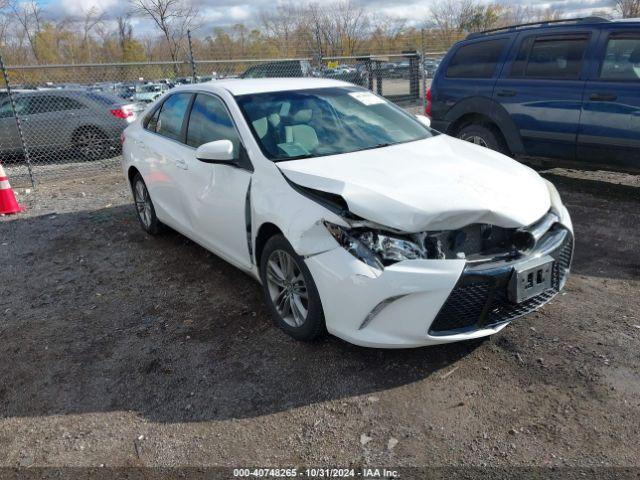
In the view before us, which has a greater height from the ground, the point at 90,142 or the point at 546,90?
the point at 546,90

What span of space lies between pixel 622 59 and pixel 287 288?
4.70 meters

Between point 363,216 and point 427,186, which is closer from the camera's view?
point 363,216

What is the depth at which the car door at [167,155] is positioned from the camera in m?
4.71

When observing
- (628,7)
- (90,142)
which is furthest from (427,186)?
(628,7)

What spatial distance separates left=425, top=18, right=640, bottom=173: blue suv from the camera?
5723mm

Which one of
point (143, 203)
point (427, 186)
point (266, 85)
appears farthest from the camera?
point (143, 203)

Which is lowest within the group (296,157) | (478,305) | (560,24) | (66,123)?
(478,305)

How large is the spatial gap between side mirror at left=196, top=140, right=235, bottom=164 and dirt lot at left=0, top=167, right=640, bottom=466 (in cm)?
114

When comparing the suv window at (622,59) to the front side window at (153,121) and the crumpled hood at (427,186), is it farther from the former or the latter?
the front side window at (153,121)

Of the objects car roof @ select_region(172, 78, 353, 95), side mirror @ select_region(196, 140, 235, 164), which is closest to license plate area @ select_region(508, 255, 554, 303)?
side mirror @ select_region(196, 140, 235, 164)

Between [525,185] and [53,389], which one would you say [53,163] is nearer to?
[53,389]

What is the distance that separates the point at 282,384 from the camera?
312 centimetres

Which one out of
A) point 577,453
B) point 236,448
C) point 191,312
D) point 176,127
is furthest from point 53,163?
point 577,453

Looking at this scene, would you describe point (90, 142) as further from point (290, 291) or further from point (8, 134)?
point (290, 291)
